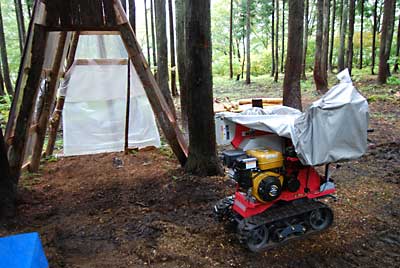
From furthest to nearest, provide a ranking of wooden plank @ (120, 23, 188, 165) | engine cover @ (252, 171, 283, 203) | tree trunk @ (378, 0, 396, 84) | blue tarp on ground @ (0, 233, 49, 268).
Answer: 1. tree trunk @ (378, 0, 396, 84)
2. wooden plank @ (120, 23, 188, 165)
3. engine cover @ (252, 171, 283, 203)
4. blue tarp on ground @ (0, 233, 49, 268)

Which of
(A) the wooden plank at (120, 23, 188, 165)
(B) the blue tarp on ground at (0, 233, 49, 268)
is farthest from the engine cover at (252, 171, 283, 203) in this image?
(A) the wooden plank at (120, 23, 188, 165)

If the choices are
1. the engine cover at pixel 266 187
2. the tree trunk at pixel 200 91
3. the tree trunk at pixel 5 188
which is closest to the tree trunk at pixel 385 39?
the tree trunk at pixel 200 91

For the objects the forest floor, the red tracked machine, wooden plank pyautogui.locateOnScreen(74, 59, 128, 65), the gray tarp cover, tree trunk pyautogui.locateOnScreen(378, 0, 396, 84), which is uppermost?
tree trunk pyautogui.locateOnScreen(378, 0, 396, 84)

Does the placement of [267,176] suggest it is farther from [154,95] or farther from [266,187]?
[154,95]

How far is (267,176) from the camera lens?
3.79 meters

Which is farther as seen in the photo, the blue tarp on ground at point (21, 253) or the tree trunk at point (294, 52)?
the tree trunk at point (294, 52)

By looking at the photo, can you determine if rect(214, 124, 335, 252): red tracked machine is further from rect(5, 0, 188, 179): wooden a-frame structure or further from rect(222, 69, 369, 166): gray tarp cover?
rect(5, 0, 188, 179): wooden a-frame structure

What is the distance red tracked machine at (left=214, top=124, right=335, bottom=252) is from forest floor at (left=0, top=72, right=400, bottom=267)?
0.17 m

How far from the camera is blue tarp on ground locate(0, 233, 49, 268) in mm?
2477

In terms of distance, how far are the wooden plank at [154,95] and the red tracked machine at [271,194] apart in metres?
2.10

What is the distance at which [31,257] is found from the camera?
2.56 meters

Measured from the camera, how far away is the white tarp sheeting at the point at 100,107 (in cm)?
764

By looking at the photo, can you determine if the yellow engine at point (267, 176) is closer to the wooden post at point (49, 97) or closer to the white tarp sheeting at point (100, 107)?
the wooden post at point (49, 97)

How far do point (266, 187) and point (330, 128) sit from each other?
986 millimetres
